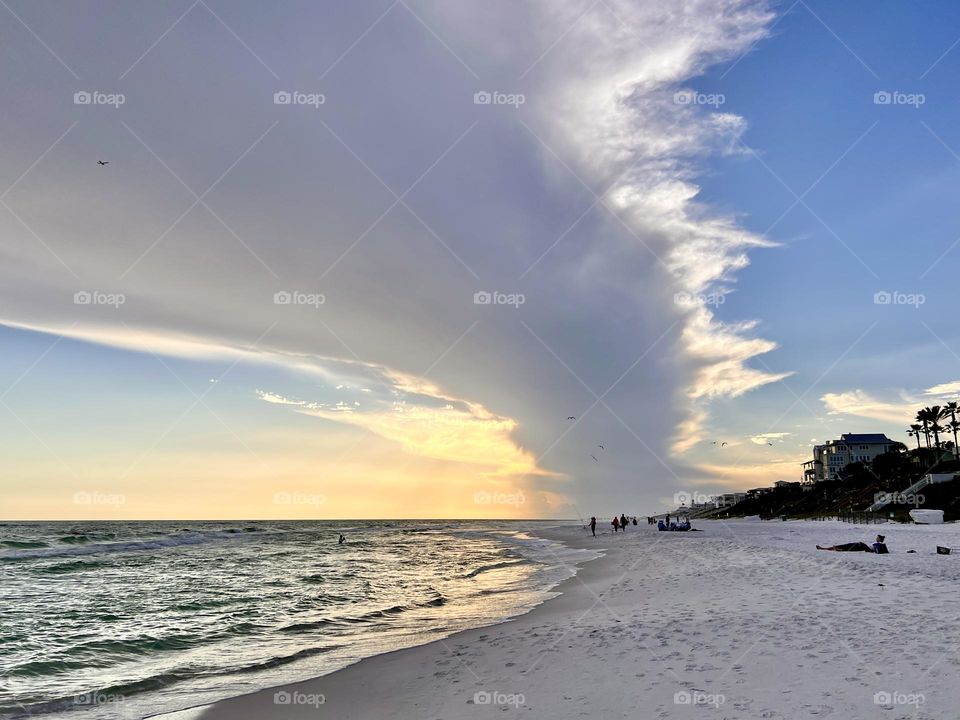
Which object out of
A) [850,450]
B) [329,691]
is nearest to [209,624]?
[329,691]

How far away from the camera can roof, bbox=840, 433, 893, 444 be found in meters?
144

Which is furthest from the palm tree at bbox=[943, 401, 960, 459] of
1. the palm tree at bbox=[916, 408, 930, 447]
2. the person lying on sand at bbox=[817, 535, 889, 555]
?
the person lying on sand at bbox=[817, 535, 889, 555]

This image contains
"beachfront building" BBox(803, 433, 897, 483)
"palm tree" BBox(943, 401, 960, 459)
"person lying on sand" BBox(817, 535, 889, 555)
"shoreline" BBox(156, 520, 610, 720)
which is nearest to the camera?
"shoreline" BBox(156, 520, 610, 720)

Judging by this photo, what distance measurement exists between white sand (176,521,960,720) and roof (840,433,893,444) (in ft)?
493

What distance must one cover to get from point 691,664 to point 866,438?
16514cm

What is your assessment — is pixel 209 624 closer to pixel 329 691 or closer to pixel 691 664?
pixel 329 691

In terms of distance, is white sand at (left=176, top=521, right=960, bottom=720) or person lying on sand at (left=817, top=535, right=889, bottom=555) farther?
person lying on sand at (left=817, top=535, right=889, bottom=555)

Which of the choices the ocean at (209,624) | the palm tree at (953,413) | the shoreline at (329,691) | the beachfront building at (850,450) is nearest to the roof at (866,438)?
the beachfront building at (850,450)

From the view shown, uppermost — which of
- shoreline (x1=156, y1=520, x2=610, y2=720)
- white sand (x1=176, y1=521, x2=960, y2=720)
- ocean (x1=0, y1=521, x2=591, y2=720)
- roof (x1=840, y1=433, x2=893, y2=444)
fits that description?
roof (x1=840, y1=433, x2=893, y2=444)

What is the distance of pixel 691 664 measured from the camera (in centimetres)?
1004

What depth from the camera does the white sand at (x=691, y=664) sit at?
817 cm

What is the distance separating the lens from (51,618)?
70.8 feet

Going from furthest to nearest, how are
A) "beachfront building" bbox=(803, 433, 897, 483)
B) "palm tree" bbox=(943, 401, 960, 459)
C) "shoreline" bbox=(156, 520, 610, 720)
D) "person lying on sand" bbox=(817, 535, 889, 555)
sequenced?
"beachfront building" bbox=(803, 433, 897, 483) → "palm tree" bbox=(943, 401, 960, 459) → "person lying on sand" bbox=(817, 535, 889, 555) → "shoreline" bbox=(156, 520, 610, 720)

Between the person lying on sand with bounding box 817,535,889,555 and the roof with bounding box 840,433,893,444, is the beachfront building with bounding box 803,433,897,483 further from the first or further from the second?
the person lying on sand with bounding box 817,535,889,555
